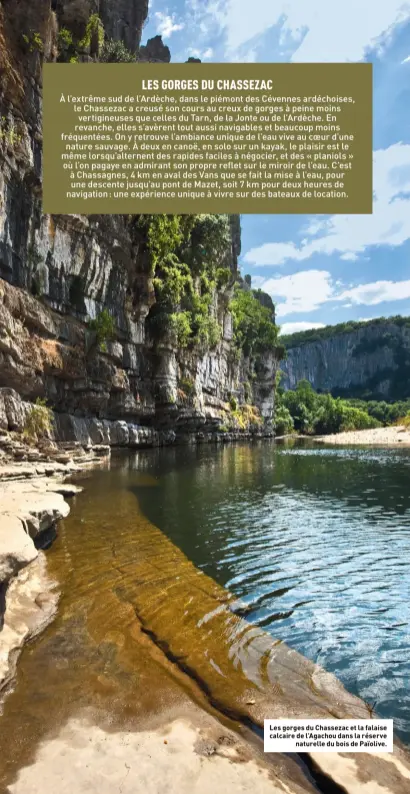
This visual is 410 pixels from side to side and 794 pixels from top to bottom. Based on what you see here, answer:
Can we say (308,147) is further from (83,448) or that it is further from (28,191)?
(83,448)

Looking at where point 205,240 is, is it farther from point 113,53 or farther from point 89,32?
point 89,32

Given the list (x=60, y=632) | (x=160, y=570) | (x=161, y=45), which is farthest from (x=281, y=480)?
(x=161, y=45)

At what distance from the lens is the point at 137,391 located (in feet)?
141

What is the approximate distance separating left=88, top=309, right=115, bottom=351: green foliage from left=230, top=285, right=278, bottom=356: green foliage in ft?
149

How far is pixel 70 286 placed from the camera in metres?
32.8

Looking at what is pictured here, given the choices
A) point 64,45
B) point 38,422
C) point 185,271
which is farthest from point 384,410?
point 38,422

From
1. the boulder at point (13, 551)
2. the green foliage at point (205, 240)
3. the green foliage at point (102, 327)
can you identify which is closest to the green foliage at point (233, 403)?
the green foliage at point (205, 240)

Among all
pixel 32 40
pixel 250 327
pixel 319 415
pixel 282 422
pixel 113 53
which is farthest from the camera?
pixel 319 415

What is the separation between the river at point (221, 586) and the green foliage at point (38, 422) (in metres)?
6.17

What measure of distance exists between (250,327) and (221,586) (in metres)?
79.5

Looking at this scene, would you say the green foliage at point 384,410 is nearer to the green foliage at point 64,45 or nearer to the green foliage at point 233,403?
the green foliage at point 233,403

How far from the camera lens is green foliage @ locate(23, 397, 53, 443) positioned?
1015 inches

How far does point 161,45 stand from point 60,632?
3581 inches

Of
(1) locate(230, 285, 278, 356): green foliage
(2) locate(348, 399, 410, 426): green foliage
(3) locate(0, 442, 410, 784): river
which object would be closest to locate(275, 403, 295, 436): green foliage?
(1) locate(230, 285, 278, 356): green foliage
